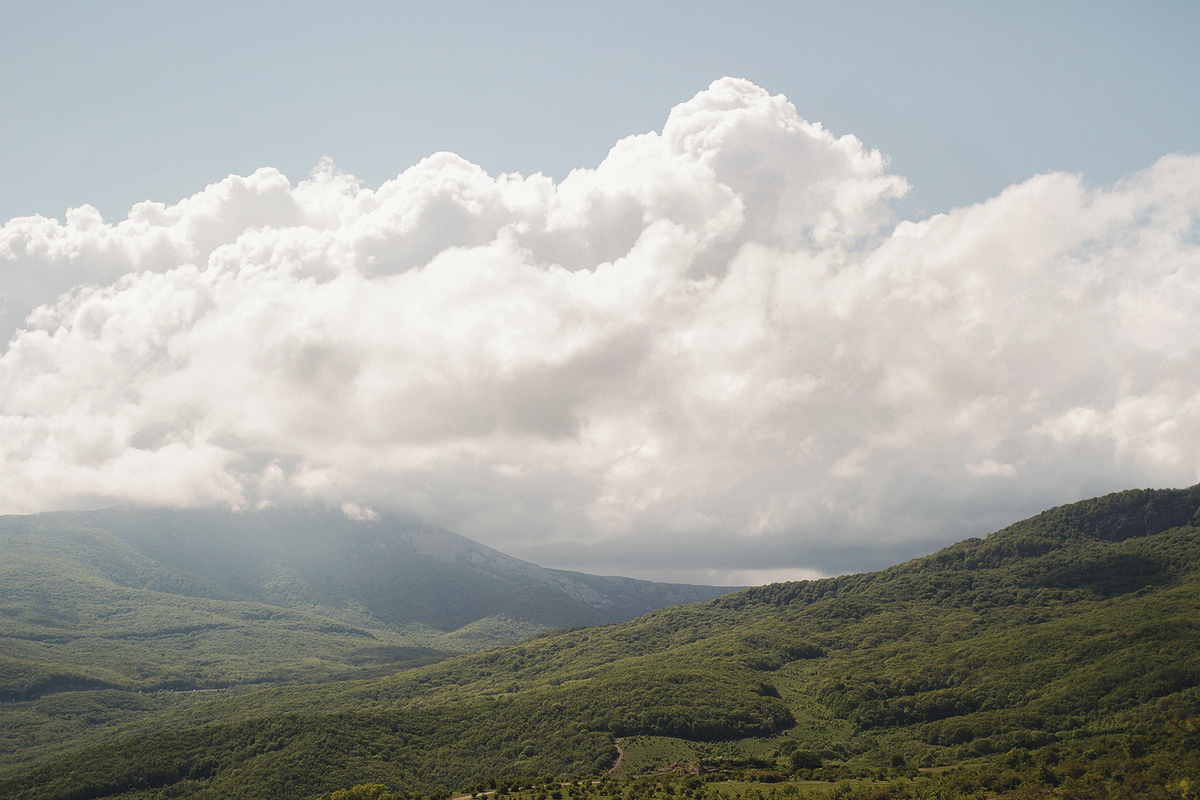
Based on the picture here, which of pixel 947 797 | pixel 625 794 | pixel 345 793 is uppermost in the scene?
pixel 947 797

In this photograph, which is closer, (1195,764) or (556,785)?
(1195,764)

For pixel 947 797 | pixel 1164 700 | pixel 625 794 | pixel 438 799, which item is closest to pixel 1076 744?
pixel 1164 700

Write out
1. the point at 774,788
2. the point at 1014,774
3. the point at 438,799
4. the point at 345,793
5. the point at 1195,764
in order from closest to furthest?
the point at 1195,764, the point at 1014,774, the point at 774,788, the point at 438,799, the point at 345,793

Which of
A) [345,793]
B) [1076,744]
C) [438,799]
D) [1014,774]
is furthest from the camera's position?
[1076,744]

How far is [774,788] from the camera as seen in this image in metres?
132

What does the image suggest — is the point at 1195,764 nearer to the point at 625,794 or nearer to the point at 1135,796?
the point at 1135,796

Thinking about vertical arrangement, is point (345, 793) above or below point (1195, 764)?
below

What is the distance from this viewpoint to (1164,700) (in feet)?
655

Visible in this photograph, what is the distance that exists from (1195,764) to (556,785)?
110990 millimetres

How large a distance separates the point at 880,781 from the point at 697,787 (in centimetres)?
3547

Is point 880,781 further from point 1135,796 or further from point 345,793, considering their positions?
point 345,793

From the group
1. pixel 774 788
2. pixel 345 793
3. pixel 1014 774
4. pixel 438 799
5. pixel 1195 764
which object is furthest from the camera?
pixel 345 793

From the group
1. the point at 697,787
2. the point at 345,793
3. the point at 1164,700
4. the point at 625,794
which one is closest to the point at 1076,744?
the point at 1164,700

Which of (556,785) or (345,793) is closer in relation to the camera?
(556,785)
